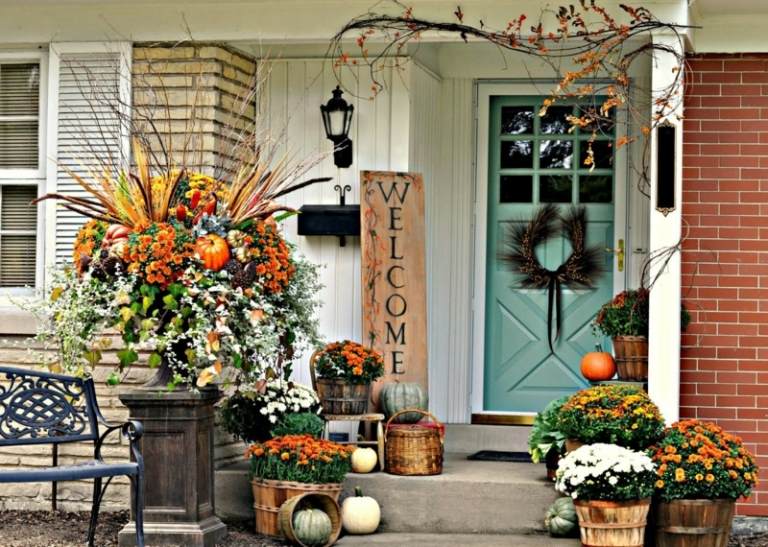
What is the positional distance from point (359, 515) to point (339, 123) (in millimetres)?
2503

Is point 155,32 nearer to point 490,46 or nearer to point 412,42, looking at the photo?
point 412,42

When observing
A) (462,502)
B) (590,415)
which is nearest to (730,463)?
(590,415)

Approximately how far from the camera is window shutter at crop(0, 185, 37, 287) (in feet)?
26.3

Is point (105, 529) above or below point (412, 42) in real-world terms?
below

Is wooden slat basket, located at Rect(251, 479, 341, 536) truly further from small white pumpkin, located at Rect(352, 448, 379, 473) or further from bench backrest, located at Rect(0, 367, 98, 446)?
bench backrest, located at Rect(0, 367, 98, 446)

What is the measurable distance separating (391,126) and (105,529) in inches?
120

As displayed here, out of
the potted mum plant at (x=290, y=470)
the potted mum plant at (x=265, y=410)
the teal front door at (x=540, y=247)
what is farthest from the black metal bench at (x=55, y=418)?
the teal front door at (x=540, y=247)

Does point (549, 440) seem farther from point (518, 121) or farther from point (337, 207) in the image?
point (518, 121)

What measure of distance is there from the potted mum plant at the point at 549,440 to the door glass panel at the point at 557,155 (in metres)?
2.08

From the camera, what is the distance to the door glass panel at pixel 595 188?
28.6ft

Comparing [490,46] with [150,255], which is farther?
[490,46]

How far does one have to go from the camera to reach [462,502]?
717cm

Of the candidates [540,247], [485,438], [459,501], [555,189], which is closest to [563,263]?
[540,247]

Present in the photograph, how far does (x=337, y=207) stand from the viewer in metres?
8.13
